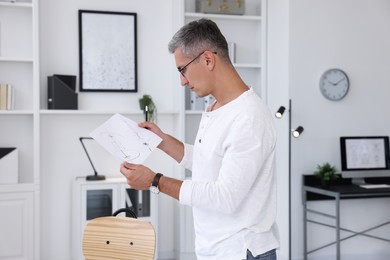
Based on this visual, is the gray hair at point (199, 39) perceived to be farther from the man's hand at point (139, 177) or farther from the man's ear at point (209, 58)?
the man's hand at point (139, 177)

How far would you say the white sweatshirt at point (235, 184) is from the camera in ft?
5.50

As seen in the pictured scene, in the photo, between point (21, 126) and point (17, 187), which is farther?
point (21, 126)

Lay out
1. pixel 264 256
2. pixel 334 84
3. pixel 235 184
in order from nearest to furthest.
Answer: pixel 235 184 → pixel 264 256 → pixel 334 84

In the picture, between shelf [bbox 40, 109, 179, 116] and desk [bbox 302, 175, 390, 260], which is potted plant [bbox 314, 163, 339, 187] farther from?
shelf [bbox 40, 109, 179, 116]

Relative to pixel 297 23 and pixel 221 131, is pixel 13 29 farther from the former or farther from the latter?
pixel 221 131

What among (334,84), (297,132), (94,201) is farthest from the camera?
(334,84)

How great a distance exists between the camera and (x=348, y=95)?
15.1 ft

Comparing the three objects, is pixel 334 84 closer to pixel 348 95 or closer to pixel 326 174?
pixel 348 95

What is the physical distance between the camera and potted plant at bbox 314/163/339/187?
4.29m

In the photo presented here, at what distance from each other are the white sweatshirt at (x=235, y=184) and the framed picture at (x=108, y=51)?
2.91 metres

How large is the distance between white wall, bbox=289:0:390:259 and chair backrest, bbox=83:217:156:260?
2663mm

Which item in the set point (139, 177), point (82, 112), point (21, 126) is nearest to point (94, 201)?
point (82, 112)

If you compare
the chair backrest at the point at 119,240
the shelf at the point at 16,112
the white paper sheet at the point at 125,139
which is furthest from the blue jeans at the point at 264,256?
the shelf at the point at 16,112

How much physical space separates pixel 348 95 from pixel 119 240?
3.16 metres
